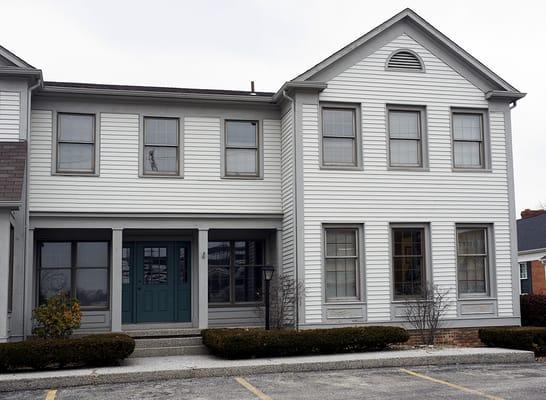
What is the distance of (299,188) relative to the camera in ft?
56.3

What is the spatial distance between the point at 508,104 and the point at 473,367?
25.5 ft

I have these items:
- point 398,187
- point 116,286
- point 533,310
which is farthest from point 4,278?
point 533,310

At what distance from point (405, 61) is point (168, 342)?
9.08 m

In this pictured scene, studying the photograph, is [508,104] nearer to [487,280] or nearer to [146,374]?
[487,280]

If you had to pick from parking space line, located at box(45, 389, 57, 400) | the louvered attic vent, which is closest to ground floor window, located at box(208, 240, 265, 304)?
the louvered attic vent

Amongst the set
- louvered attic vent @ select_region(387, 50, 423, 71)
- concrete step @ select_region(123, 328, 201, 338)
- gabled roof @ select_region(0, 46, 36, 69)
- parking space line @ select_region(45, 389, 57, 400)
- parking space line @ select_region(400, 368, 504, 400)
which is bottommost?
parking space line @ select_region(45, 389, 57, 400)

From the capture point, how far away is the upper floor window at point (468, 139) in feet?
60.4

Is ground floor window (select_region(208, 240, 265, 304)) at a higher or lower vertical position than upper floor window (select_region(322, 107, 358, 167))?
lower

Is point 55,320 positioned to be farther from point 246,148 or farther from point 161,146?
point 246,148

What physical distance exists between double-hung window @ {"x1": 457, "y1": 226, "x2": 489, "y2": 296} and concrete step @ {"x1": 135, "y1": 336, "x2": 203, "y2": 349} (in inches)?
270

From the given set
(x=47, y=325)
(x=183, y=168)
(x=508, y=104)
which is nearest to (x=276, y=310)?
(x=183, y=168)

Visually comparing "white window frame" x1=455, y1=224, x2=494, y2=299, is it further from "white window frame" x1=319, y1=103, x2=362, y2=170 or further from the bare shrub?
"white window frame" x1=319, y1=103, x2=362, y2=170

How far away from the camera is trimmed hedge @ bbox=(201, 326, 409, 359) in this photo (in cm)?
1443

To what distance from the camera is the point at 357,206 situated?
57.6 ft
